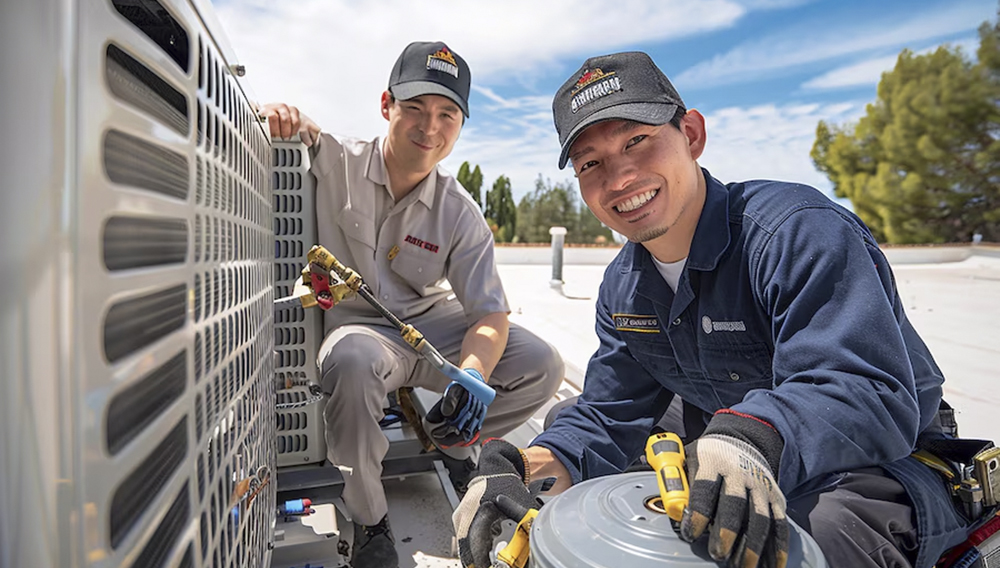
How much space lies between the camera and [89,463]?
343 millimetres

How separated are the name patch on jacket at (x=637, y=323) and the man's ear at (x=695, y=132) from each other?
0.39m

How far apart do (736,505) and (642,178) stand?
702 millimetres

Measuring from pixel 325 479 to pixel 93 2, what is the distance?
1420mm

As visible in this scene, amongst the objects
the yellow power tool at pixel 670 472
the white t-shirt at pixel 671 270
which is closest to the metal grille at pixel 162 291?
the yellow power tool at pixel 670 472

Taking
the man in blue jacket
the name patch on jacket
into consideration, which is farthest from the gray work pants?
the name patch on jacket

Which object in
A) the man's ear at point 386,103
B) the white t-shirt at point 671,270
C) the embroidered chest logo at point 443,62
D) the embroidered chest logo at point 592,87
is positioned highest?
the embroidered chest logo at point 443,62

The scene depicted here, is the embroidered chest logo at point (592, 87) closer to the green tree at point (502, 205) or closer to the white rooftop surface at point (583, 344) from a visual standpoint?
the white rooftop surface at point (583, 344)

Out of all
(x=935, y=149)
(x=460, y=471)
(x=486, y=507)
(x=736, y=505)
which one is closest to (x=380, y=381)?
(x=460, y=471)

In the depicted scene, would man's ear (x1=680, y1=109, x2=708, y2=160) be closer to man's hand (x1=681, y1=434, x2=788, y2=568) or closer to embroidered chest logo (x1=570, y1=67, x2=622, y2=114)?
embroidered chest logo (x1=570, y1=67, x2=622, y2=114)

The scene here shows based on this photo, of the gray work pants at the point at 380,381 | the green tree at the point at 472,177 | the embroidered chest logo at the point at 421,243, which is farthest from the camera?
the green tree at the point at 472,177

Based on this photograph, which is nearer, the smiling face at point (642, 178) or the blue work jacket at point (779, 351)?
the blue work jacket at point (779, 351)

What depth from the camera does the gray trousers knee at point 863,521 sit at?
2.97 feet

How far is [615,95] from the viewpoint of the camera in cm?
118

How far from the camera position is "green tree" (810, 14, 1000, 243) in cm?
1500
